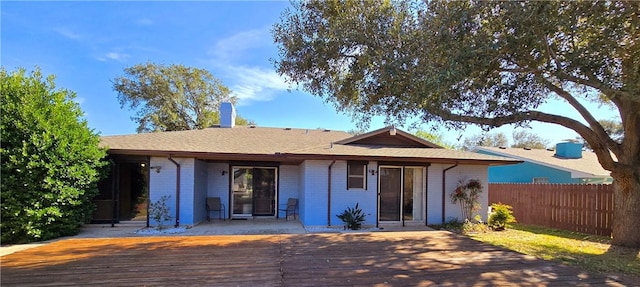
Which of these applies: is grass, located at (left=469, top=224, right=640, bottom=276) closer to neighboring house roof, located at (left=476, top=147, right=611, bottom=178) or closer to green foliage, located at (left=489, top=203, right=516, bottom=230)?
green foliage, located at (left=489, top=203, right=516, bottom=230)

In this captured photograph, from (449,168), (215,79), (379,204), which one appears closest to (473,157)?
(449,168)

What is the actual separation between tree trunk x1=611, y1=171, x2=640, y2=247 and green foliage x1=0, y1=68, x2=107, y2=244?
13.0 metres

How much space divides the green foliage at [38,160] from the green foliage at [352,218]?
6913mm

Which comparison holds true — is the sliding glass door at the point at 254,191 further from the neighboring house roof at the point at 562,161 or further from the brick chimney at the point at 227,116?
the neighboring house roof at the point at 562,161

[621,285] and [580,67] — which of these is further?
[580,67]

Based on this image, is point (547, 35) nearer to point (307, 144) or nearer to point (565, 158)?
point (307, 144)

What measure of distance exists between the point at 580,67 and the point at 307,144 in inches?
322

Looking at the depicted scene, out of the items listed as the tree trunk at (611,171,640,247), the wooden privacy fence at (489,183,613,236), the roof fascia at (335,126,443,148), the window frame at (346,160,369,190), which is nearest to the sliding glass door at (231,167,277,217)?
the roof fascia at (335,126,443,148)

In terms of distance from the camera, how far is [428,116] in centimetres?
788

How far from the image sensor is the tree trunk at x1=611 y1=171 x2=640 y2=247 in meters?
7.79

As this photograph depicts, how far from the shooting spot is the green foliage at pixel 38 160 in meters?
7.25

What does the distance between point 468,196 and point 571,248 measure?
3349 millimetres

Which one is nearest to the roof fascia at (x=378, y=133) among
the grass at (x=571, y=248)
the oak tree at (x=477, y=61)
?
the oak tree at (x=477, y=61)

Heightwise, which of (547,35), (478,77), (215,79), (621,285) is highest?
(215,79)
